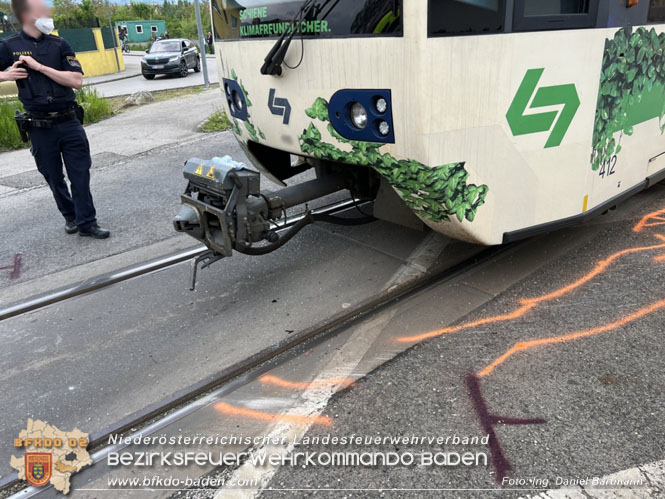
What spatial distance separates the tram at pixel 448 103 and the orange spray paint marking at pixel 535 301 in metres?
0.48

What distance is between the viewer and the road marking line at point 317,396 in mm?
2293

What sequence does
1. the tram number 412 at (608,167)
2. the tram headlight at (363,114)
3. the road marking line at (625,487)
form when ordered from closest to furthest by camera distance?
the road marking line at (625,487), the tram headlight at (363,114), the tram number 412 at (608,167)

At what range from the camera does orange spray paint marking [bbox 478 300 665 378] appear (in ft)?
9.79

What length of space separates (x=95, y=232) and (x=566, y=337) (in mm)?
4144

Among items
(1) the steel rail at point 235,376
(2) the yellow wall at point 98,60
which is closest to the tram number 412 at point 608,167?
(1) the steel rail at point 235,376

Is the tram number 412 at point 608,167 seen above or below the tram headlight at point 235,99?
below

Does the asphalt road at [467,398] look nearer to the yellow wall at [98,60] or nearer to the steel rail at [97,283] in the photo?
the steel rail at [97,283]

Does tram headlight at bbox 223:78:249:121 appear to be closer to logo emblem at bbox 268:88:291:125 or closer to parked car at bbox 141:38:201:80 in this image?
logo emblem at bbox 268:88:291:125

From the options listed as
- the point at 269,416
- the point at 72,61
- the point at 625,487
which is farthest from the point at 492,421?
the point at 72,61

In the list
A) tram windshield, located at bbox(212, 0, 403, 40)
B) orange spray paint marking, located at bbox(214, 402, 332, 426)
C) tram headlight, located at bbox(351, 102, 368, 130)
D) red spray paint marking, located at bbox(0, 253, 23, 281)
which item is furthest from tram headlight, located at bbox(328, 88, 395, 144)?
A: red spray paint marking, located at bbox(0, 253, 23, 281)

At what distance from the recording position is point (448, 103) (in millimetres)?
2799

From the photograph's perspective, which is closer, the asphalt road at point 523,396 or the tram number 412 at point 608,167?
the asphalt road at point 523,396

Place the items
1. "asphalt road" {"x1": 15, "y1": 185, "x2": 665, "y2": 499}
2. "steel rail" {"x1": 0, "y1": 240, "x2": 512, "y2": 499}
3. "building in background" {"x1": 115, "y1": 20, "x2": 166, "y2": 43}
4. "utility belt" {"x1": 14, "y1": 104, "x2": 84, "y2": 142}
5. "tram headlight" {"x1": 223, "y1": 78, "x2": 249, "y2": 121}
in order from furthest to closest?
"building in background" {"x1": 115, "y1": 20, "x2": 166, "y2": 43} → "utility belt" {"x1": 14, "y1": 104, "x2": 84, "y2": 142} → "tram headlight" {"x1": 223, "y1": 78, "x2": 249, "y2": 121} → "steel rail" {"x1": 0, "y1": 240, "x2": 512, "y2": 499} → "asphalt road" {"x1": 15, "y1": 185, "x2": 665, "y2": 499}

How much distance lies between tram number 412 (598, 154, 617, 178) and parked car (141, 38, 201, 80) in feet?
68.5
